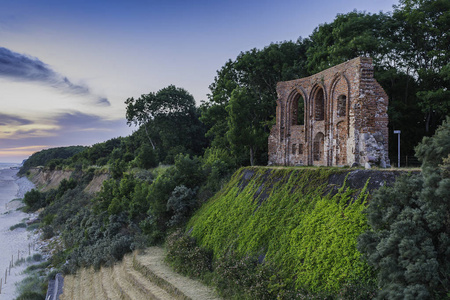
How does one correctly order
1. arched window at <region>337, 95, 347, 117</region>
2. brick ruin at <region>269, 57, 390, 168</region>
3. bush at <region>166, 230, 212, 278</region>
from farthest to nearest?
1. arched window at <region>337, 95, 347, 117</region>
2. brick ruin at <region>269, 57, 390, 168</region>
3. bush at <region>166, 230, 212, 278</region>

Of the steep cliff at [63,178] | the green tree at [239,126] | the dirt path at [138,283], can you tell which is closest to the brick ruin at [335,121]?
the green tree at [239,126]

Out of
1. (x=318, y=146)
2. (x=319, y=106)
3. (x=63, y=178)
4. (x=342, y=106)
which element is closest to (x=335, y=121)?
(x=342, y=106)

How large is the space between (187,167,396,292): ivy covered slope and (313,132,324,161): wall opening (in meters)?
7.84

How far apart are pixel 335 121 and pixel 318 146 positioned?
2.91 m

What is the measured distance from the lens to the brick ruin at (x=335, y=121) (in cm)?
1738

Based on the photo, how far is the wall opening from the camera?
22.2 meters

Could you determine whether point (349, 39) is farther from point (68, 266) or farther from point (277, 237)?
point (68, 266)

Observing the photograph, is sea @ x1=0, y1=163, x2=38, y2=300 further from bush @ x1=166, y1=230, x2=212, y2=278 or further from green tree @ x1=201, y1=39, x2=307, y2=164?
green tree @ x1=201, y1=39, x2=307, y2=164

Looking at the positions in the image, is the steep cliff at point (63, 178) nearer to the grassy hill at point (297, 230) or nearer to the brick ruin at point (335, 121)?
the brick ruin at point (335, 121)

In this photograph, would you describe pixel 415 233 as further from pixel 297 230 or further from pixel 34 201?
pixel 34 201

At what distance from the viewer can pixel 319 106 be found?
22578 mm

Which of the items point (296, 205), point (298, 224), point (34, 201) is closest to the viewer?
point (298, 224)

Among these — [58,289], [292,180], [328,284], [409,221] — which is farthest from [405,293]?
[58,289]

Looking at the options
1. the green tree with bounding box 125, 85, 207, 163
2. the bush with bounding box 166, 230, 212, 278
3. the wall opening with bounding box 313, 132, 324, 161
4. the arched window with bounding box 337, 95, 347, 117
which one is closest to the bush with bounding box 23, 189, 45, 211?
the green tree with bounding box 125, 85, 207, 163
